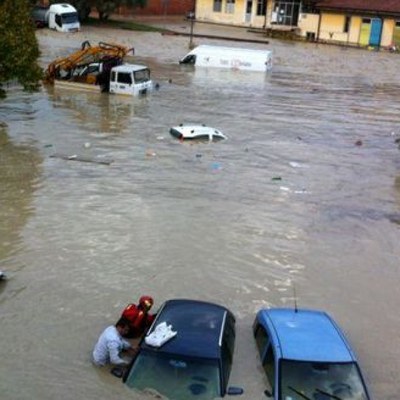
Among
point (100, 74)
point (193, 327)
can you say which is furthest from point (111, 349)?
point (100, 74)

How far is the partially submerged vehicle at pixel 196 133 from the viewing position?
2441 centimetres

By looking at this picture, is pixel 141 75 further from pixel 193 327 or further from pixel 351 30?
pixel 351 30

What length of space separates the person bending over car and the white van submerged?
→ 3386 cm

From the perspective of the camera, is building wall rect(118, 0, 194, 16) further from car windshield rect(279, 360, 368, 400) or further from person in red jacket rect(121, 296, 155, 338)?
car windshield rect(279, 360, 368, 400)

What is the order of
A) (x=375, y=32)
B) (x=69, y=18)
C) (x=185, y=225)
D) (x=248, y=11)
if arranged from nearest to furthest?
(x=185, y=225)
(x=69, y=18)
(x=375, y=32)
(x=248, y=11)

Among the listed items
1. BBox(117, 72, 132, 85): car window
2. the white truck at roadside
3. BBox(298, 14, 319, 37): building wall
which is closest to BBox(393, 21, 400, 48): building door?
BBox(298, 14, 319, 37): building wall

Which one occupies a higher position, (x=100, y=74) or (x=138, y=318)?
(x=100, y=74)

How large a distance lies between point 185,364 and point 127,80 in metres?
25.0

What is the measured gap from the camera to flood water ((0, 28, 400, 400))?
1133 cm

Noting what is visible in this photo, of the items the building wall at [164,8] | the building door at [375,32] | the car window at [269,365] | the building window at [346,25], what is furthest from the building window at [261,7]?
the car window at [269,365]

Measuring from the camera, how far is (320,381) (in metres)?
9.02

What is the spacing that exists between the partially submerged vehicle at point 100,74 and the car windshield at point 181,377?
80.4 feet

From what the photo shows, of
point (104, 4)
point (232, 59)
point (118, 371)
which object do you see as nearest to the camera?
point (118, 371)

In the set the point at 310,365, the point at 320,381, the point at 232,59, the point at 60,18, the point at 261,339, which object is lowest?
the point at 261,339
